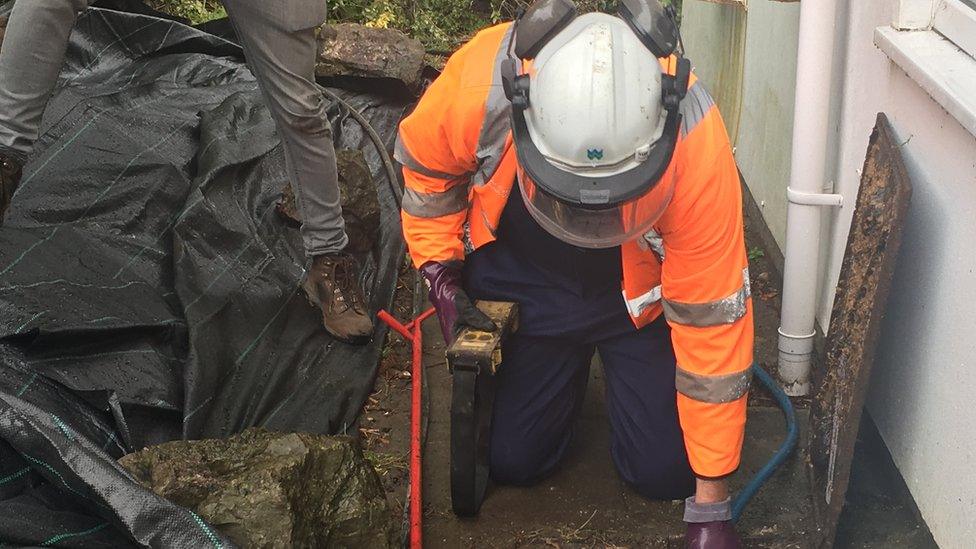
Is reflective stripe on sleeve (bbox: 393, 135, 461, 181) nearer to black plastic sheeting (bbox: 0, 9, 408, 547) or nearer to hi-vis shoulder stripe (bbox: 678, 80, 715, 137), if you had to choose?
hi-vis shoulder stripe (bbox: 678, 80, 715, 137)

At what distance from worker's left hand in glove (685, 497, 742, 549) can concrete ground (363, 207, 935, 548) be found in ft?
1.08

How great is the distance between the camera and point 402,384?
3590 millimetres

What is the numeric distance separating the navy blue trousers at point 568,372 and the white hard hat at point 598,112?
2.31 feet

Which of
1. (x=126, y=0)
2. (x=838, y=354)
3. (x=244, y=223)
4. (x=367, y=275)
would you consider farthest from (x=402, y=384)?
(x=126, y=0)

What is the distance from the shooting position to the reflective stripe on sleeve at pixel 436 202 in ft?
9.43

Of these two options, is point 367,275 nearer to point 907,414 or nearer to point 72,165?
point 72,165

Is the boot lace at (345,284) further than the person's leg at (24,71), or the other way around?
the boot lace at (345,284)

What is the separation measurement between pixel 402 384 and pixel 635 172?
1712 millimetres

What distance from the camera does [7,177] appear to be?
9.04ft

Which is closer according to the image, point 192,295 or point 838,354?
point 838,354

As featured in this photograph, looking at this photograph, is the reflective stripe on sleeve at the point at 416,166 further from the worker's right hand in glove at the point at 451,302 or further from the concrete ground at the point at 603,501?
the concrete ground at the point at 603,501

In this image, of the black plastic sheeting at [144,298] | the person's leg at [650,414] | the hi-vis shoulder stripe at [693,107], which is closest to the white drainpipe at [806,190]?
the person's leg at [650,414]

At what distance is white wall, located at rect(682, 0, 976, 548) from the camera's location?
226 cm

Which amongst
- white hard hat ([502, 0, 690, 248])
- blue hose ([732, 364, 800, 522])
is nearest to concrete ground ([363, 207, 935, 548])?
blue hose ([732, 364, 800, 522])
